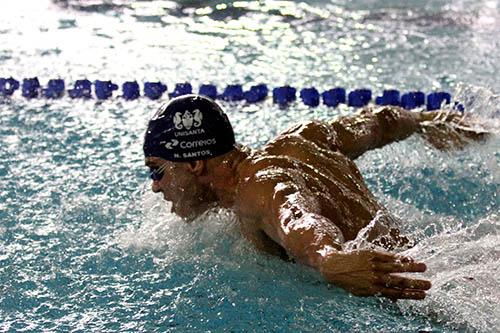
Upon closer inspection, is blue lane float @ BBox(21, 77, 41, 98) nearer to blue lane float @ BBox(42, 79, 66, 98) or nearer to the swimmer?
blue lane float @ BBox(42, 79, 66, 98)

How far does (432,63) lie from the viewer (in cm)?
562

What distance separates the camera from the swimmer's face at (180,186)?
274cm

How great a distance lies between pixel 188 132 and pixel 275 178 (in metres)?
0.42

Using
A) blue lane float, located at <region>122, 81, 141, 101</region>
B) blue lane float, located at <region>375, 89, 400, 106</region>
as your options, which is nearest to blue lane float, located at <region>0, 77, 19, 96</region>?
blue lane float, located at <region>122, 81, 141, 101</region>

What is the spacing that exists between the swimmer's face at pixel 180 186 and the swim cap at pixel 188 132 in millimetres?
25

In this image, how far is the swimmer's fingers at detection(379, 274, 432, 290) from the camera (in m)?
1.98

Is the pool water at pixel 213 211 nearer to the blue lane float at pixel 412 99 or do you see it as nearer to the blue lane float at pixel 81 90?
the blue lane float at pixel 81 90

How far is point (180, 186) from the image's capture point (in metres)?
2.74

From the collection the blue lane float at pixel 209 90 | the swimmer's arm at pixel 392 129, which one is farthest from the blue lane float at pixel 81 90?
the swimmer's arm at pixel 392 129

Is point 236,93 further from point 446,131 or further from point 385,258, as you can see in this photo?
point 385,258

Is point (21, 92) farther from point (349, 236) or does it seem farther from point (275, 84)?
point (349, 236)

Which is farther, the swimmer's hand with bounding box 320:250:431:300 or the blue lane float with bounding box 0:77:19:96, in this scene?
the blue lane float with bounding box 0:77:19:96

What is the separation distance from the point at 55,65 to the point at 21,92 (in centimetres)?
56

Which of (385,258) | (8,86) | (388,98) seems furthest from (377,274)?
(8,86)
